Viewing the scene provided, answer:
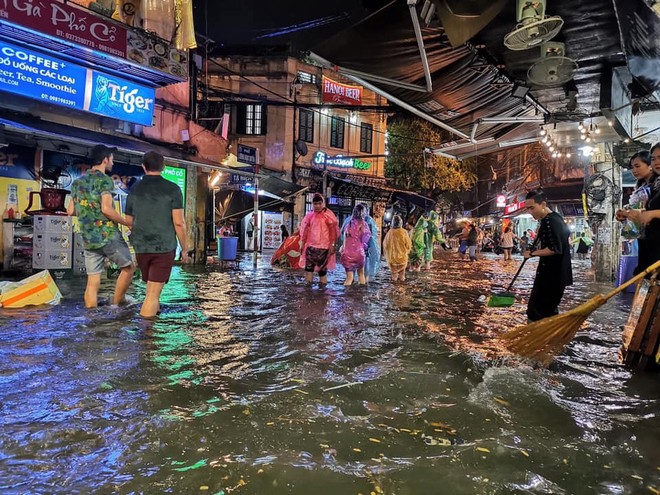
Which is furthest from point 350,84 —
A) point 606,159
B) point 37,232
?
point 37,232

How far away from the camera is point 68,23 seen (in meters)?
9.30

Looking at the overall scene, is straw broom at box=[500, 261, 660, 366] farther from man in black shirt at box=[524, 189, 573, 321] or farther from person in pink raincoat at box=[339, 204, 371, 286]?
person in pink raincoat at box=[339, 204, 371, 286]

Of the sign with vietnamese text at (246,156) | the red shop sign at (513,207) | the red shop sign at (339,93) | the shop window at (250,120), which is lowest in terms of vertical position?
the sign with vietnamese text at (246,156)

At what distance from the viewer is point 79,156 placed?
11.0 meters

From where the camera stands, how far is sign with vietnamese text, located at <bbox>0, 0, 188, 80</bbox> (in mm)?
8693

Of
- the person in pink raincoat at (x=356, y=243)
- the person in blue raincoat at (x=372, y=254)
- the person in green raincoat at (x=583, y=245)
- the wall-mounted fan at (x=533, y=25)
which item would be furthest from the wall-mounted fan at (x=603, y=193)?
the person in green raincoat at (x=583, y=245)

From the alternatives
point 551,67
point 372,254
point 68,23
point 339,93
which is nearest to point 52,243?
point 68,23

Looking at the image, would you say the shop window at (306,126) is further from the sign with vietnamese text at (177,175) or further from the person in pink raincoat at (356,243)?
the person in pink raincoat at (356,243)

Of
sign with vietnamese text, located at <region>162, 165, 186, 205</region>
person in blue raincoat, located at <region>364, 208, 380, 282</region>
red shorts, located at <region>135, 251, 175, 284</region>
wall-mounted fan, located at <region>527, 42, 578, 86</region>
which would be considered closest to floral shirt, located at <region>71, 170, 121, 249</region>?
red shorts, located at <region>135, 251, 175, 284</region>

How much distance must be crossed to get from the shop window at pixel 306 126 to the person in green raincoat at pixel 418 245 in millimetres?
14708

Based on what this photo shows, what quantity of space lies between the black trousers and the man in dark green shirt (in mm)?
4064

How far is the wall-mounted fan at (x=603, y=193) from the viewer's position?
11.0 metres

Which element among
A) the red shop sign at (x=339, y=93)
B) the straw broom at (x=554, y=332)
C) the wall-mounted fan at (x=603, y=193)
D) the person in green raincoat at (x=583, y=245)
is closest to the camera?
the straw broom at (x=554, y=332)

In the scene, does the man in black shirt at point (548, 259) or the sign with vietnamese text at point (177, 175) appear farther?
the sign with vietnamese text at point (177, 175)
